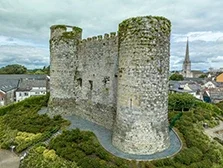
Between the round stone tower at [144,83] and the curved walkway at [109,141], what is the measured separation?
433mm

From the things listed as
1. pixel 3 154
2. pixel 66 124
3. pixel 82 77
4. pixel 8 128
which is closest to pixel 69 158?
pixel 66 124

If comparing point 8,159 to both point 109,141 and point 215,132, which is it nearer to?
point 109,141

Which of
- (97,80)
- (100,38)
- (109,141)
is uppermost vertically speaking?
(100,38)

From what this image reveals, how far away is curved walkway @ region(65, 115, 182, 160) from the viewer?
54.0 ft

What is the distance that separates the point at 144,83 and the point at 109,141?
636 centimetres

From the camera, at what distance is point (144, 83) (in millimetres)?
16328

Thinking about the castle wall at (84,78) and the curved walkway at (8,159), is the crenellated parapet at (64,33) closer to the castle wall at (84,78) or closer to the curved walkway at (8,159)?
the castle wall at (84,78)

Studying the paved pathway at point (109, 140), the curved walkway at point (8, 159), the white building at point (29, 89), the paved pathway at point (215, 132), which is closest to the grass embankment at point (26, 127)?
the curved walkway at point (8, 159)

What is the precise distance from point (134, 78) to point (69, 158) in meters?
7.63

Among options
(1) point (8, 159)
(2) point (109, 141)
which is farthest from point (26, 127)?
(2) point (109, 141)

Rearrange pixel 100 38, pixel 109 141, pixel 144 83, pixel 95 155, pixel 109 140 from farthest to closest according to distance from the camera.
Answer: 1. pixel 100 38
2. pixel 109 140
3. pixel 109 141
4. pixel 95 155
5. pixel 144 83

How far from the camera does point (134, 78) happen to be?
16500 mm

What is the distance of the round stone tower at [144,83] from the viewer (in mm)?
16234

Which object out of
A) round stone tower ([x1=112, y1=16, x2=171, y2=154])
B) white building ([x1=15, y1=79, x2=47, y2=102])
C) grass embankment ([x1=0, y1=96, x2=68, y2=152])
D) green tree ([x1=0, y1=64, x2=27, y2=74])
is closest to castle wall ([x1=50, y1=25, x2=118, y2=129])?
grass embankment ([x1=0, y1=96, x2=68, y2=152])
